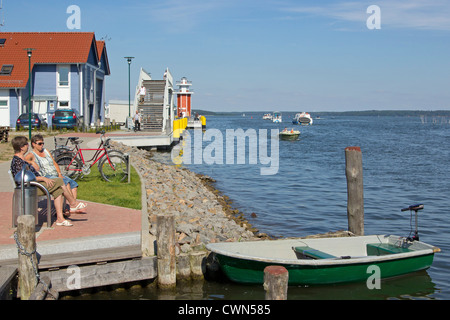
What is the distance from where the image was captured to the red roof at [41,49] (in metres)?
40.4

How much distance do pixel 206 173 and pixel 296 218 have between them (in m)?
13.0

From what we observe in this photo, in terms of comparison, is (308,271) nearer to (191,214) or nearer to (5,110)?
(191,214)

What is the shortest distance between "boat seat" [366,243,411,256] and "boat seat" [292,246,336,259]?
4.40 feet

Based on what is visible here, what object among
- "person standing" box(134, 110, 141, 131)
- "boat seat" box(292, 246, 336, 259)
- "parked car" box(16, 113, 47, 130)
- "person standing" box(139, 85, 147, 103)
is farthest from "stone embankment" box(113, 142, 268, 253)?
"person standing" box(139, 85, 147, 103)

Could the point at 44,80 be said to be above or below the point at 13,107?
above

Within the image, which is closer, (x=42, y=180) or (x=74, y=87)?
(x=42, y=180)

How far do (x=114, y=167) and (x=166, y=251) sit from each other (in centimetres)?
710

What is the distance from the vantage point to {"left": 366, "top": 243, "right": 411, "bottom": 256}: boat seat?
11357 millimetres

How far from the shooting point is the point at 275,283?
266 inches

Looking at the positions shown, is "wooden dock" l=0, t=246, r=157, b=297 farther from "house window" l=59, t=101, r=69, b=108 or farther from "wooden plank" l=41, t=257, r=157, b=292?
"house window" l=59, t=101, r=69, b=108

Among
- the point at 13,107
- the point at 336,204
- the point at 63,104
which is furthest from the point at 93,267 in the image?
the point at 63,104

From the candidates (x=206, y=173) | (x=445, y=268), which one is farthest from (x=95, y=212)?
(x=206, y=173)

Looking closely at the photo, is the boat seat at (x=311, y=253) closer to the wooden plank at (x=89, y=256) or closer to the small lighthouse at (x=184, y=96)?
the wooden plank at (x=89, y=256)

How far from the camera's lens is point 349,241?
11.6 metres
